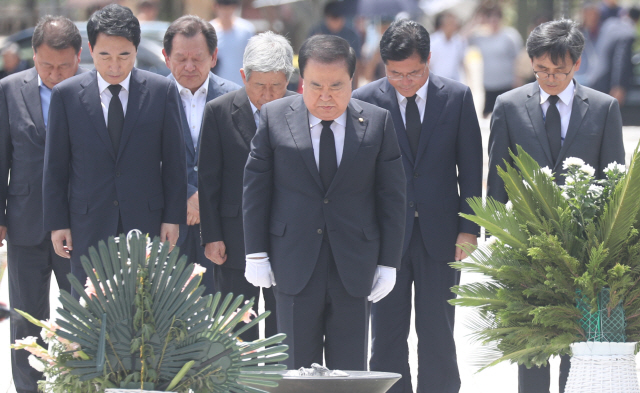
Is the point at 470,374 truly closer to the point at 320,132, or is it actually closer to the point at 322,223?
the point at 322,223

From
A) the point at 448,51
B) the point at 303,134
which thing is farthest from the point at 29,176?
the point at 448,51

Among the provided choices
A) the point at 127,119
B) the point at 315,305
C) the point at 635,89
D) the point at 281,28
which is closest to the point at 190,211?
the point at 127,119

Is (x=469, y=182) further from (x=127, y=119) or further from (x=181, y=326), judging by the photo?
(x=181, y=326)

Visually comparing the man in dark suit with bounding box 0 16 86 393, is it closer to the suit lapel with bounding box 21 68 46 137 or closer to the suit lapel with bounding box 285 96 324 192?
the suit lapel with bounding box 21 68 46 137

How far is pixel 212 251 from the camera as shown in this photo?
4.50 meters

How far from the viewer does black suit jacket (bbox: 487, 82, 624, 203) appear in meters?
4.34

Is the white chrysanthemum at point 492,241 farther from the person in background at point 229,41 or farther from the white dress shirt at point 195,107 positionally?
the person in background at point 229,41

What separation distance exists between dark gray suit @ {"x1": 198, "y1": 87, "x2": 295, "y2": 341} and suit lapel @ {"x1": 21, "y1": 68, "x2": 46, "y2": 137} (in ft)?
2.81

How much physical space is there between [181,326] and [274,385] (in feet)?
1.03

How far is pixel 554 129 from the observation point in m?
4.41

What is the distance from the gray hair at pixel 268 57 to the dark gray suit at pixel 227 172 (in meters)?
0.18

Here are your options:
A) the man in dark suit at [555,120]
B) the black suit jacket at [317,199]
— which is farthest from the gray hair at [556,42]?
the black suit jacket at [317,199]

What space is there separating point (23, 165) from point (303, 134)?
1676mm

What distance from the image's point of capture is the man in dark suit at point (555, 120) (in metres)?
4.33
